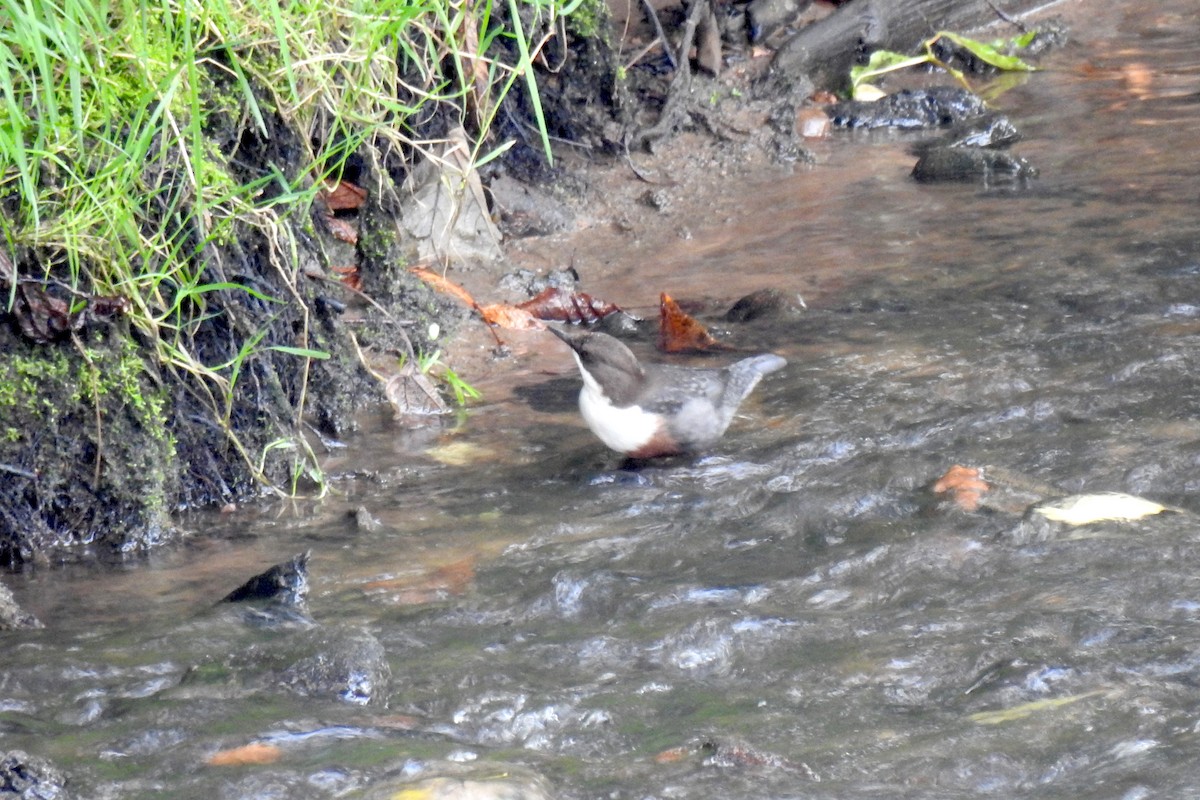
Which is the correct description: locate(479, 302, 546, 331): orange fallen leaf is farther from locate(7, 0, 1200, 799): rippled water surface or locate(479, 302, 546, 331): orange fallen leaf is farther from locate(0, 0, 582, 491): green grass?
locate(0, 0, 582, 491): green grass

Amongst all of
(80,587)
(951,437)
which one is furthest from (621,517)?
(80,587)

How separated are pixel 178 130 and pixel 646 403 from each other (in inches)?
75.8

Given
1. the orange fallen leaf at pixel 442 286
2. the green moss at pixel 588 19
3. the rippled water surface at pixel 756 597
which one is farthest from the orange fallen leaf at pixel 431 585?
the green moss at pixel 588 19

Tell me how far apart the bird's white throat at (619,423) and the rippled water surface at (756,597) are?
4.1 inches

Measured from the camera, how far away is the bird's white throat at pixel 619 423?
5.18 meters

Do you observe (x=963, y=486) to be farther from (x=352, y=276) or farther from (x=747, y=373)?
(x=352, y=276)

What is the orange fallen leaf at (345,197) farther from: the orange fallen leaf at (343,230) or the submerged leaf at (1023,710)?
the submerged leaf at (1023,710)

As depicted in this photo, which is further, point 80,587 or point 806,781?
point 80,587

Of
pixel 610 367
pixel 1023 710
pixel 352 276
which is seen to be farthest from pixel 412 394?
pixel 1023 710

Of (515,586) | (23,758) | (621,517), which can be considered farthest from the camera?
(621,517)

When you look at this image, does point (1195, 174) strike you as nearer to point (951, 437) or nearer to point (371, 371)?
point (951, 437)

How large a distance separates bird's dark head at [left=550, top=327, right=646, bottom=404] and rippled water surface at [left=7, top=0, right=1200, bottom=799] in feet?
0.90

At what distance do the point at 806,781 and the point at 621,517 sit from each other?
1.86 meters

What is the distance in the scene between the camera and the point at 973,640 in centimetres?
353
